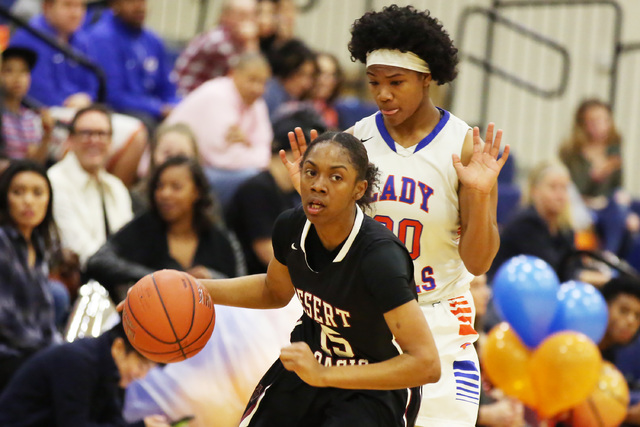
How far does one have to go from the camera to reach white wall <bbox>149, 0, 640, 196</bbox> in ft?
35.2

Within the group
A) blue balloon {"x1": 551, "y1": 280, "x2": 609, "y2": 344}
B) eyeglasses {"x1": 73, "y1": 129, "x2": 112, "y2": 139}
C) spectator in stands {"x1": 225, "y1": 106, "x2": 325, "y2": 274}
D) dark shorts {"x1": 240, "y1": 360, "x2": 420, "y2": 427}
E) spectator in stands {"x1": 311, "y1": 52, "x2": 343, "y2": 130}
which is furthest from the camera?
spectator in stands {"x1": 311, "y1": 52, "x2": 343, "y2": 130}

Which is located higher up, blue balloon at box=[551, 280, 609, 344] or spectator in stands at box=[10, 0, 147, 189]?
Answer: spectator in stands at box=[10, 0, 147, 189]

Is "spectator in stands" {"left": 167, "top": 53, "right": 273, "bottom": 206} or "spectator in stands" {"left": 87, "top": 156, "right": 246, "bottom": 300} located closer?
"spectator in stands" {"left": 87, "top": 156, "right": 246, "bottom": 300}

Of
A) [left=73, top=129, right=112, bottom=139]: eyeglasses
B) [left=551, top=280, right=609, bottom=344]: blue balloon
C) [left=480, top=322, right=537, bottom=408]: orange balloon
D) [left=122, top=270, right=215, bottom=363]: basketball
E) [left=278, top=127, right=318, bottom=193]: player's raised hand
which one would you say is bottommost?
[left=480, top=322, right=537, bottom=408]: orange balloon

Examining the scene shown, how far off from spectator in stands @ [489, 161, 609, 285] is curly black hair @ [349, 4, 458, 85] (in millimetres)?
3825

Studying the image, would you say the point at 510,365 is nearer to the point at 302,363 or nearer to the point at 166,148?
the point at 166,148

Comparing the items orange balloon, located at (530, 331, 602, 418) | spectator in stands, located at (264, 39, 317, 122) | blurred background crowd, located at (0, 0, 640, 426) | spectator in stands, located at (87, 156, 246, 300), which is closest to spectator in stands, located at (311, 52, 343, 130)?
blurred background crowd, located at (0, 0, 640, 426)

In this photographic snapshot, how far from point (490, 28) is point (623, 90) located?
65.1 inches

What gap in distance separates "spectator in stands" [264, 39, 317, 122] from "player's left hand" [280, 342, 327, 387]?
219 inches

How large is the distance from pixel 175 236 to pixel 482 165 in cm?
276

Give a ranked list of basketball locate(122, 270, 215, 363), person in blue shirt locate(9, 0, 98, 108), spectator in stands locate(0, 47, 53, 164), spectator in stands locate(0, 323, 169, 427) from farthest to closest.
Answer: person in blue shirt locate(9, 0, 98, 108), spectator in stands locate(0, 47, 53, 164), spectator in stands locate(0, 323, 169, 427), basketball locate(122, 270, 215, 363)

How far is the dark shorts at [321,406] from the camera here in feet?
9.81

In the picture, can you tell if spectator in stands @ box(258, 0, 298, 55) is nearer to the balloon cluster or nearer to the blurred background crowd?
the blurred background crowd

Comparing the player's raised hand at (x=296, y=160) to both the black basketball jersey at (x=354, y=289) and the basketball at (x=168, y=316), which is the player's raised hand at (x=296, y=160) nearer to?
the black basketball jersey at (x=354, y=289)
